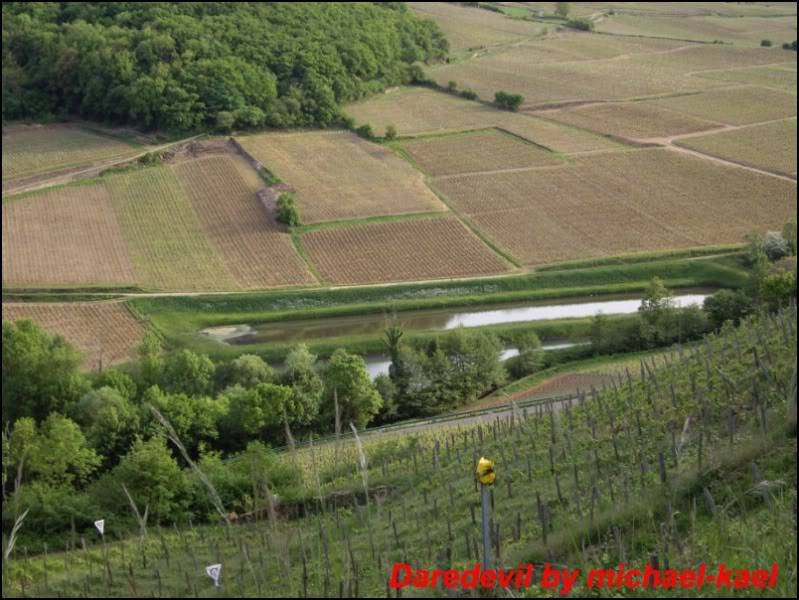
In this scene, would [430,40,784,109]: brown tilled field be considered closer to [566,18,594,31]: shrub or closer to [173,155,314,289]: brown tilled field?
[566,18,594,31]: shrub

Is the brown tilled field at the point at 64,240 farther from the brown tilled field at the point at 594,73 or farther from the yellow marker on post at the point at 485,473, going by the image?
the yellow marker on post at the point at 485,473

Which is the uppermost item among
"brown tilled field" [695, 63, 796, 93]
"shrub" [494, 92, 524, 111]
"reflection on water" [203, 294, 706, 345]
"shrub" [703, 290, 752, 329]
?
"brown tilled field" [695, 63, 796, 93]

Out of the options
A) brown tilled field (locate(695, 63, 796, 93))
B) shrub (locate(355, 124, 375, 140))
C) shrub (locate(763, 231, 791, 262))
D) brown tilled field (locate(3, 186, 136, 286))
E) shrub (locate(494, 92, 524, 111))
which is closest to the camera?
shrub (locate(763, 231, 791, 262))

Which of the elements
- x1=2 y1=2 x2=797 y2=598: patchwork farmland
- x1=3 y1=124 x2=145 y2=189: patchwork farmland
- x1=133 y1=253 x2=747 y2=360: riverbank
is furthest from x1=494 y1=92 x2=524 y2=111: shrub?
x1=133 y1=253 x2=747 y2=360: riverbank

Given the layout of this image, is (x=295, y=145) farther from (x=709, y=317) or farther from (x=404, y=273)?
Answer: (x=709, y=317)

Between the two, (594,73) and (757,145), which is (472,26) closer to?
(594,73)

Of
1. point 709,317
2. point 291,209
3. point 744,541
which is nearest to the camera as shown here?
point 744,541

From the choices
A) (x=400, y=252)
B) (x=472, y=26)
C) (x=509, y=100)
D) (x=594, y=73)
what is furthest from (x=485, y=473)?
(x=472, y=26)

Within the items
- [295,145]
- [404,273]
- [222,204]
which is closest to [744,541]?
[404,273]
